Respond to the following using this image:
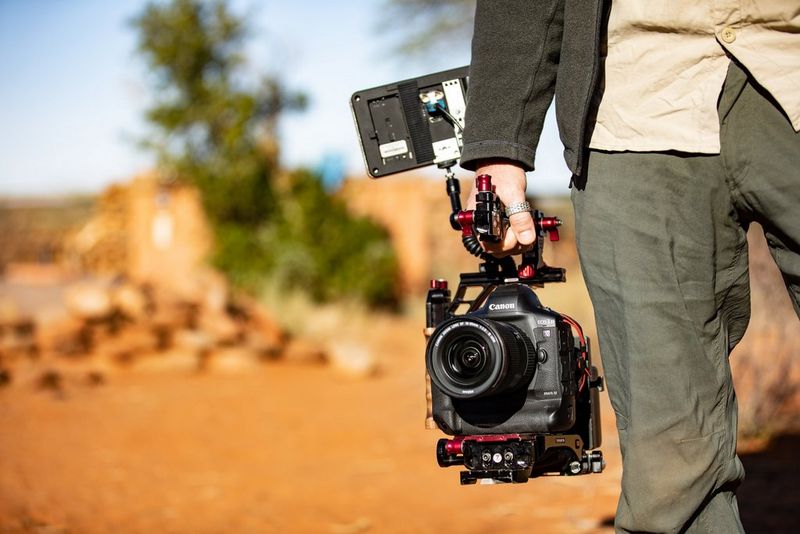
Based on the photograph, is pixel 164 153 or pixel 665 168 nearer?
pixel 665 168

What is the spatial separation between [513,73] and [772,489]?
266 centimetres

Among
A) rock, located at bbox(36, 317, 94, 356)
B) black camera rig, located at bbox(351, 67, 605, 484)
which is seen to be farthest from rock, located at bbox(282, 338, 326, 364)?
black camera rig, located at bbox(351, 67, 605, 484)

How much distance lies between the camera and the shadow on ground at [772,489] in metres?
3.47

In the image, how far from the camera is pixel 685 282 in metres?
1.85

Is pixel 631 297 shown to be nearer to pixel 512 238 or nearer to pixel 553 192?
pixel 512 238

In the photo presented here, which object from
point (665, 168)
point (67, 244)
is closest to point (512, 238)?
point (665, 168)

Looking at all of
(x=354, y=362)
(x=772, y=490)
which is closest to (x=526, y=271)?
(x=772, y=490)

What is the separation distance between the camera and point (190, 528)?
3.91 metres

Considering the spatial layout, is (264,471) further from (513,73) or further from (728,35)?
(728,35)

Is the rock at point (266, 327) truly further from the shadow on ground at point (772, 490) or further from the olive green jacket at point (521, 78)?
the olive green jacket at point (521, 78)

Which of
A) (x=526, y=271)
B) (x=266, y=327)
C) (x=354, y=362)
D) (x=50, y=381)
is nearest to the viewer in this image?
(x=526, y=271)

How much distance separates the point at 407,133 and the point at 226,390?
5.09m

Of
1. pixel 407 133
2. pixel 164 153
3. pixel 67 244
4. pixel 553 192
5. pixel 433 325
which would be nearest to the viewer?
pixel 433 325

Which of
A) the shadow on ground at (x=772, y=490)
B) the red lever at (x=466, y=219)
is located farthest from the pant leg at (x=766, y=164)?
the shadow on ground at (x=772, y=490)
